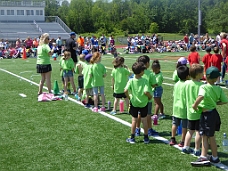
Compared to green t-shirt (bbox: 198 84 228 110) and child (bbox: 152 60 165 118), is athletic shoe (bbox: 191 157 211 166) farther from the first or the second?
child (bbox: 152 60 165 118)

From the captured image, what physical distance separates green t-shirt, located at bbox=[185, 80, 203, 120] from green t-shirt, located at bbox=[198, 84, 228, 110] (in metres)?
0.38

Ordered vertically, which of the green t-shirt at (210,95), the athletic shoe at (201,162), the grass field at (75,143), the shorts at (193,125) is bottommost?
the grass field at (75,143)

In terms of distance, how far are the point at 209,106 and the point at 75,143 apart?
2698 millimetres

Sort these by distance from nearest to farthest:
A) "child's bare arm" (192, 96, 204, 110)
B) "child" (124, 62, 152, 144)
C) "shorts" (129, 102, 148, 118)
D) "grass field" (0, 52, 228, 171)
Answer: "child's bare arm" (192, 96, 204, 110), "grass field" (0, 52, 228, 171), "child" (124, 62, 152, 144), "shorts" (129, 102, 148, 118)

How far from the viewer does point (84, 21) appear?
94688mm

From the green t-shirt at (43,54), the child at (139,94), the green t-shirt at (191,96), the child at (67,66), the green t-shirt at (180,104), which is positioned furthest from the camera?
the child at (67,66)

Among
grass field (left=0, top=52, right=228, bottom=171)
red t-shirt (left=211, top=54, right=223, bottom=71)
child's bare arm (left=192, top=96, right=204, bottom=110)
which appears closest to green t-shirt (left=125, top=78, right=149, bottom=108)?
grass field (left=0, top=52, right=228, bottom=171)

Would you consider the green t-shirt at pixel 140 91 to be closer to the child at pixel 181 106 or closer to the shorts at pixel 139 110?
the shorts at pixel 139 110

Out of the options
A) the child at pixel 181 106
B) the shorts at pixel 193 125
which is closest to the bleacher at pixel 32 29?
the child at pixel 181 106

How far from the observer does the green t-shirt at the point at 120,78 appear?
9.05 metres

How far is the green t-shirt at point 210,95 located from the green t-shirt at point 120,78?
360 centimetres

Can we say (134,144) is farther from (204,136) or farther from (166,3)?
(166,3)

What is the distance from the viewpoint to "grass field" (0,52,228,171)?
592 centimetres

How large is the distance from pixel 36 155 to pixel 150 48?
2982 centimetres
